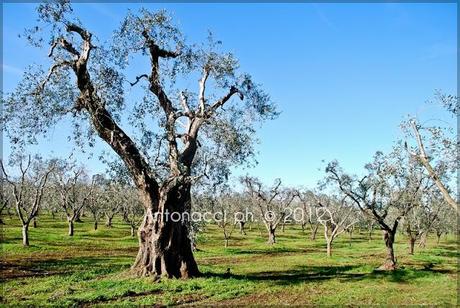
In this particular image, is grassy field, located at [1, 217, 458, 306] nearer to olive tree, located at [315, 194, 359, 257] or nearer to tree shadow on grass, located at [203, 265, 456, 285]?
tree shadow on grass, located at [203, 265, 456, 285]

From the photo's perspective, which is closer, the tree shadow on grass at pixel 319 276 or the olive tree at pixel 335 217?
the tree shadow on grass at pixel 319 276

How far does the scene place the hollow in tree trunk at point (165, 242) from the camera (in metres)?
25.1

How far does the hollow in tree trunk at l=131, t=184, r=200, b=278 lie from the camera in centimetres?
2511

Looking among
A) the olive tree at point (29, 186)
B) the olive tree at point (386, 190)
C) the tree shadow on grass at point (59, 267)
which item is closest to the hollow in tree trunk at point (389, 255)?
the olive tree at point (386, 190)

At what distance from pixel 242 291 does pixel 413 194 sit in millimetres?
24133

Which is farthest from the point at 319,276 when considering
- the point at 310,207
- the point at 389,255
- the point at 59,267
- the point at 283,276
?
the point at 310,207

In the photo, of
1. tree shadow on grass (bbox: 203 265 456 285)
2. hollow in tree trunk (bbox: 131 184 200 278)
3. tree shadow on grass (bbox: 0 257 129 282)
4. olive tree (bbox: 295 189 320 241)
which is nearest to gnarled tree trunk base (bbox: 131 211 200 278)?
hollow in tree trunk (bbox: 131 184 200 278)

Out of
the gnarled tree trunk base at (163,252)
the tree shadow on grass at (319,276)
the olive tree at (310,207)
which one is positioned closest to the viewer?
the gnarled tree trunk base at (163,252)

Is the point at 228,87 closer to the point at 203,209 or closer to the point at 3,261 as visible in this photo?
the point at 3,261

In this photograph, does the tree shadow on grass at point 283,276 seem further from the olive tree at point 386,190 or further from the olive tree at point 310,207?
the olive tree at point 310,207

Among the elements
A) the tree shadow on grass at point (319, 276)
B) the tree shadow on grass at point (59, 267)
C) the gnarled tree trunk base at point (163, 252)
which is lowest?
the tree shadow on grass at point (319, 276)

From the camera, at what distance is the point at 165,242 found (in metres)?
25.4

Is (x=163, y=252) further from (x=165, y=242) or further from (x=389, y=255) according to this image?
(x=389, y=255)

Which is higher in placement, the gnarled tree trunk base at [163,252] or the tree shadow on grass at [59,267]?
the gnarled tree trunk base at [163,252]
